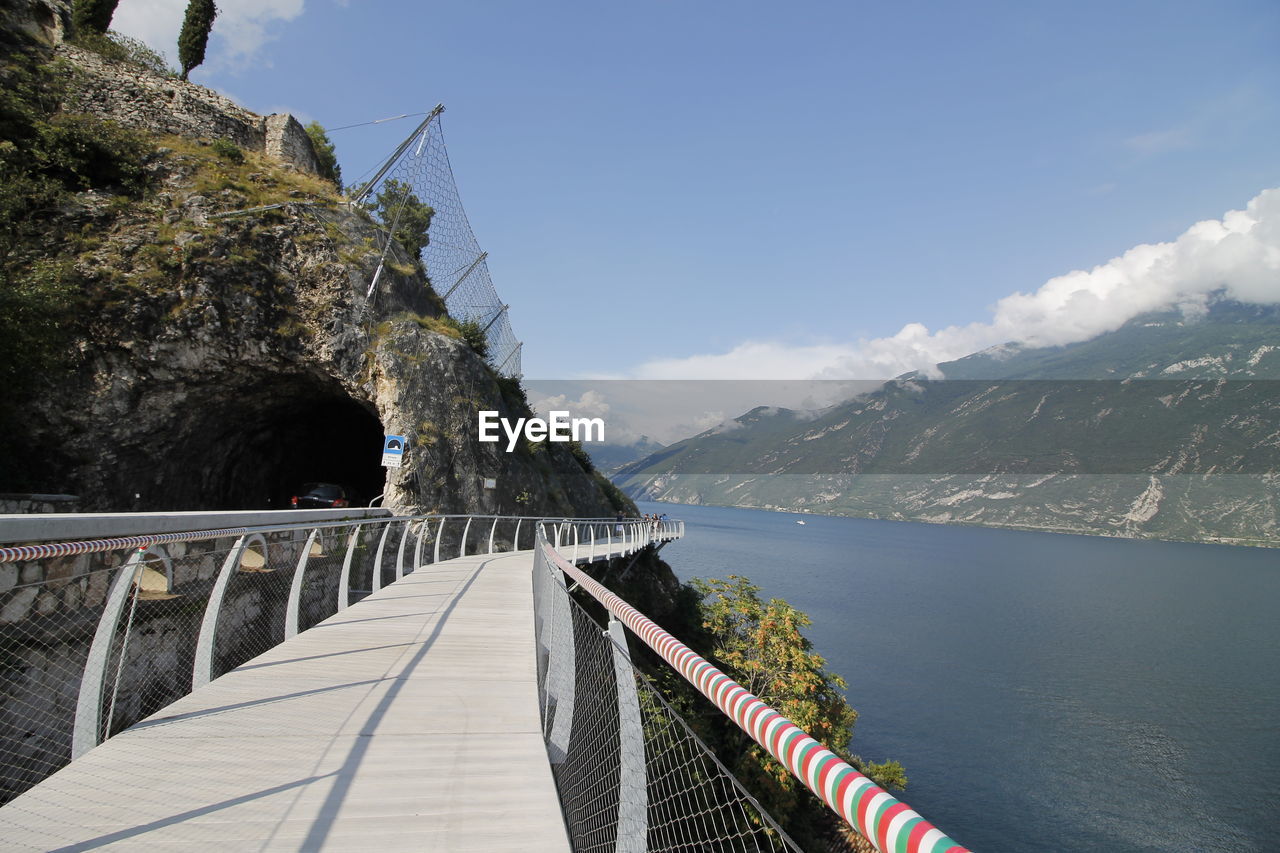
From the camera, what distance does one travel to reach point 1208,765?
26.8m

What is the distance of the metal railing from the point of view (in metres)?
3.64

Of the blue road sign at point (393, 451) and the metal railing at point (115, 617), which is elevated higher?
the blue road sign at point (393, 451)

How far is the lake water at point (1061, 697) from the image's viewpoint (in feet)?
74.6

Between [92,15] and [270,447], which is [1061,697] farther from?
[92,15]

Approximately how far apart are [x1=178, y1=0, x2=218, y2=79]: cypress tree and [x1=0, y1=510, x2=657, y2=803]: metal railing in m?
26.2

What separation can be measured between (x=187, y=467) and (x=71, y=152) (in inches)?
336

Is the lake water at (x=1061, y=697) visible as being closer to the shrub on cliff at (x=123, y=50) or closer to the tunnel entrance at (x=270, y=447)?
the tunnel entrance at (x=270, y=447)

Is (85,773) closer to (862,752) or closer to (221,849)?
(221,849)

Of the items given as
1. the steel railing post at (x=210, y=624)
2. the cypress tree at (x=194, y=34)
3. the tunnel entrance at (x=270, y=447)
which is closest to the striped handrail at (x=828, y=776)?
the steel railing post at (x=210, y=624)

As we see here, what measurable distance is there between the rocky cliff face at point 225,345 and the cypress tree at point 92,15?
1.73 metres

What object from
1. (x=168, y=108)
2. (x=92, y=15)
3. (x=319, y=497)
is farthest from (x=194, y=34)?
(x=319, y=497)

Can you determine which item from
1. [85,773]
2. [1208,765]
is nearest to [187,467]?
[85,773]

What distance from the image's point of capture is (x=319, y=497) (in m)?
17.0

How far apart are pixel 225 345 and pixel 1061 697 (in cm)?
4119
